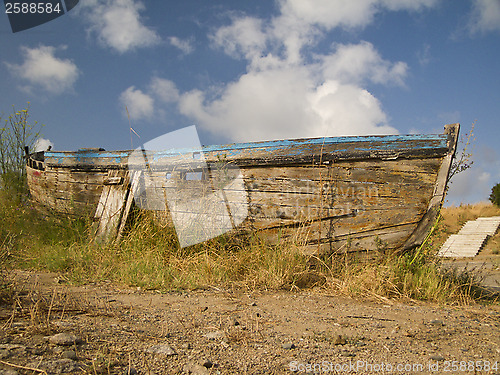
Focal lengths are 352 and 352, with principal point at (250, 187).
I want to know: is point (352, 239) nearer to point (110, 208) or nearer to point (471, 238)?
point (110, 208)

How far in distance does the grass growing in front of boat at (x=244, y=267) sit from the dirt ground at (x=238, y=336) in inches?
15.6

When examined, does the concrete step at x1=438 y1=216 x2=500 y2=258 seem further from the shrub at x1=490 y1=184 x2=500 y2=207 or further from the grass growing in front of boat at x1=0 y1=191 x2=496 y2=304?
the grass growing in front of boat at x1=0 y1=191 x2=496 y2=304

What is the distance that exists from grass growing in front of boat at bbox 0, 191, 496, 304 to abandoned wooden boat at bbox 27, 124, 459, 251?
0.22 meters

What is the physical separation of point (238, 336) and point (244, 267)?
6.65ft

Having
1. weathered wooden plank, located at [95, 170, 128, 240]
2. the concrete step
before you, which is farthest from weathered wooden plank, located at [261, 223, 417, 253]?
the concrete step

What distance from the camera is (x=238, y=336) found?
2.50 metres

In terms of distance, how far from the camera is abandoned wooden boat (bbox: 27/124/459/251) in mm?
4539

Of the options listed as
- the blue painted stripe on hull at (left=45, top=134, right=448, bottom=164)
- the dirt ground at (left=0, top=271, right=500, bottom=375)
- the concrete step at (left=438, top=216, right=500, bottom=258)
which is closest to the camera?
the dirt ground at (left=0, top=271, right=500, bottom=375)

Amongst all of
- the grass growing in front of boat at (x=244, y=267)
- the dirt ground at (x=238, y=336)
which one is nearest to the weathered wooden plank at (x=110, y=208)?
the grass growing in front of boat at (x=244, y=267)

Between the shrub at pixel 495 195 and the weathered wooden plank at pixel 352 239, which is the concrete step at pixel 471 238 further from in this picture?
the weathered wooden plank at pixel 352 239

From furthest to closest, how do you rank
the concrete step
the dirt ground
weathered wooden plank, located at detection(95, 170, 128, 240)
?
the concrete step → weathered wooden plank, located at detection(95, 170, 128, 240) → the dirt ground

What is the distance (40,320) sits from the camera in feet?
8.25

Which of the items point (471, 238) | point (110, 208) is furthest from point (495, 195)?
point (110, 208)

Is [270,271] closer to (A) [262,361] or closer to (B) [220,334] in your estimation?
(B) [220,334]
